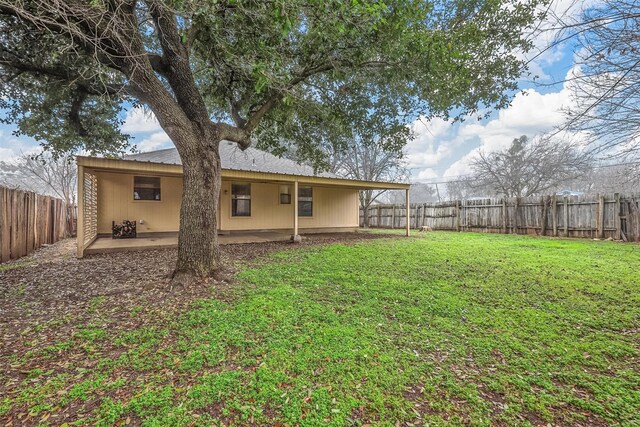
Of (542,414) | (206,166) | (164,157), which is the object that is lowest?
(542,414)

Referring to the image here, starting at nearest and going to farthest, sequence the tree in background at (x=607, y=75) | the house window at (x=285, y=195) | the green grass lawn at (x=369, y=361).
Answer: the green grass lawn at (x=369, y=361)
the tree in background at (x=607, y=75)
the house window at (x=285, y=195)

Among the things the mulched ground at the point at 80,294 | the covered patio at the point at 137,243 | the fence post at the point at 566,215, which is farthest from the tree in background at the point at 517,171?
the mulched ground at the point at 80,294

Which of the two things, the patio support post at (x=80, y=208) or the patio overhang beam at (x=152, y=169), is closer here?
the patio support post at (x=80, y=208)

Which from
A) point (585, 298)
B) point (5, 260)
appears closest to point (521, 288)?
point (585, 298)

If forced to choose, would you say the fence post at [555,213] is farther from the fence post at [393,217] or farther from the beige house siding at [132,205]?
the beige house siding at [132,205]

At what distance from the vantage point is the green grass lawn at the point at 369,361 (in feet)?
5.99

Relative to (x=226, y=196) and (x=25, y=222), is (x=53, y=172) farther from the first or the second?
(x=226, y=196)

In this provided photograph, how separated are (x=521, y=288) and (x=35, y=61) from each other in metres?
10.2

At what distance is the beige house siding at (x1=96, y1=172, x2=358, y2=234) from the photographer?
8828mm

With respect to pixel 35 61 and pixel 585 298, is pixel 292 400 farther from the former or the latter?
pixel 35 61

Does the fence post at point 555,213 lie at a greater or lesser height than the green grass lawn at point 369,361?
greater

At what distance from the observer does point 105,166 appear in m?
6.45

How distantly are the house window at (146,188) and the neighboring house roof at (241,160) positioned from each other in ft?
2.24

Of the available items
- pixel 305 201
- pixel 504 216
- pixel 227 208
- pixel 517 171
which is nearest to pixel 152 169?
pixel 227 208
